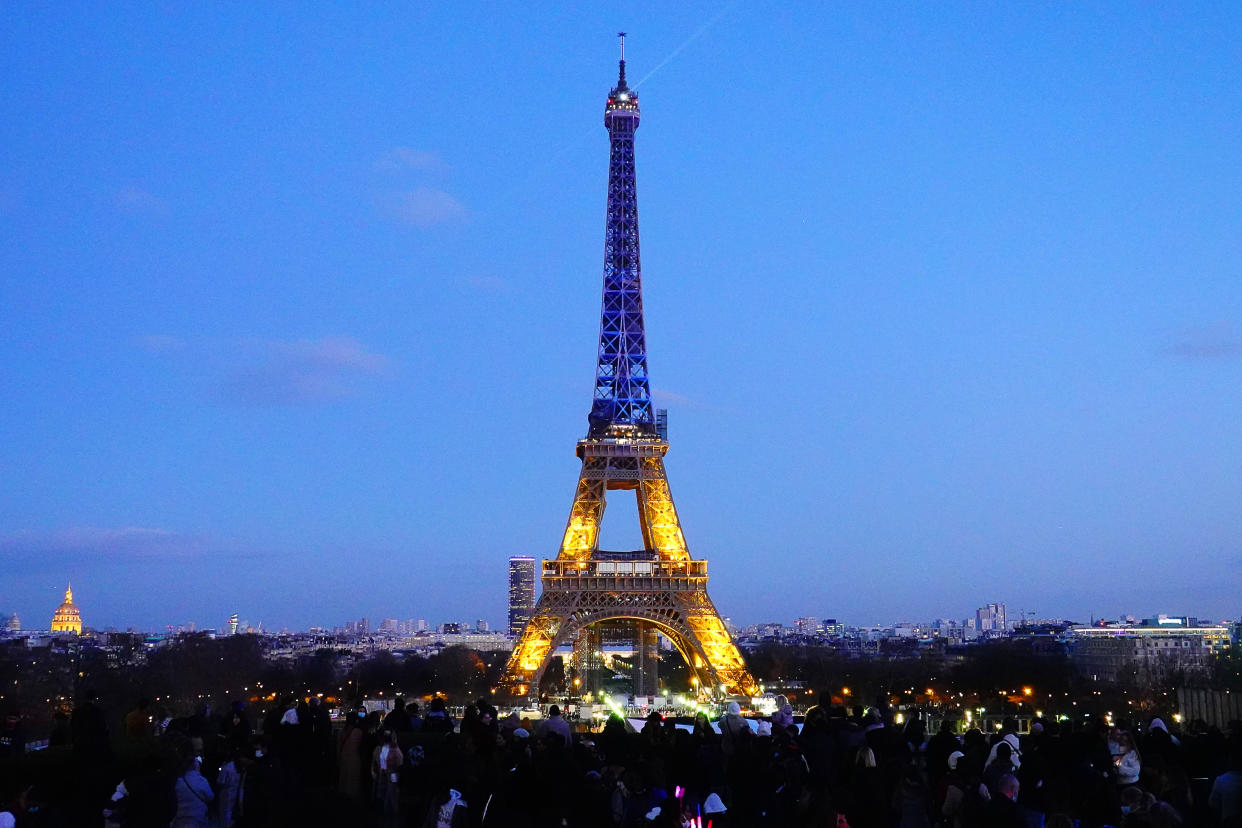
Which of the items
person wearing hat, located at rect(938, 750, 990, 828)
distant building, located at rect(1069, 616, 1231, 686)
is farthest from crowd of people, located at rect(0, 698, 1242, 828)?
distant building, located at rect(1069, 616, 1231, 686)

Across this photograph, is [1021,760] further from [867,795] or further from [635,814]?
[635,814]

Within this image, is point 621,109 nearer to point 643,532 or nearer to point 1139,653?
point 643,532

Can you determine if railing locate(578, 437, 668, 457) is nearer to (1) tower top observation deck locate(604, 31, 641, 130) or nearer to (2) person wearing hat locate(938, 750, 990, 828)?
(1) tower top observation deck locate(604, 31, 641, 130)

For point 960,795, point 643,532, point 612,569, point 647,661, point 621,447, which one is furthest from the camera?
point 647,661

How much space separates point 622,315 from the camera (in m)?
74.1

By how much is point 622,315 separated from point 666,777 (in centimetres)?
6109

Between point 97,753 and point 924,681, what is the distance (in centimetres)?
9187

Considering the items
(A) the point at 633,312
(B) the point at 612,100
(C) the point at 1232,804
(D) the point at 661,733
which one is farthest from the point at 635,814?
(B) the point at 612,100

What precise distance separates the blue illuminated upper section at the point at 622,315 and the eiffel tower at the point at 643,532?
0.17ft

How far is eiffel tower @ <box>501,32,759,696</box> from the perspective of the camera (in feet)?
221

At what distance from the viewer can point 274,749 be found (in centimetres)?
1803

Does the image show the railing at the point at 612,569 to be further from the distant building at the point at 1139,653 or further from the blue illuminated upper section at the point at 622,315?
the distant building at the point at 1139,653

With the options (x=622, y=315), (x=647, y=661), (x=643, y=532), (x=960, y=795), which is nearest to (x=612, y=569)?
(x=643, y=532)

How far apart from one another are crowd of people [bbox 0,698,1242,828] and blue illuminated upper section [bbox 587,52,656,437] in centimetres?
5271
